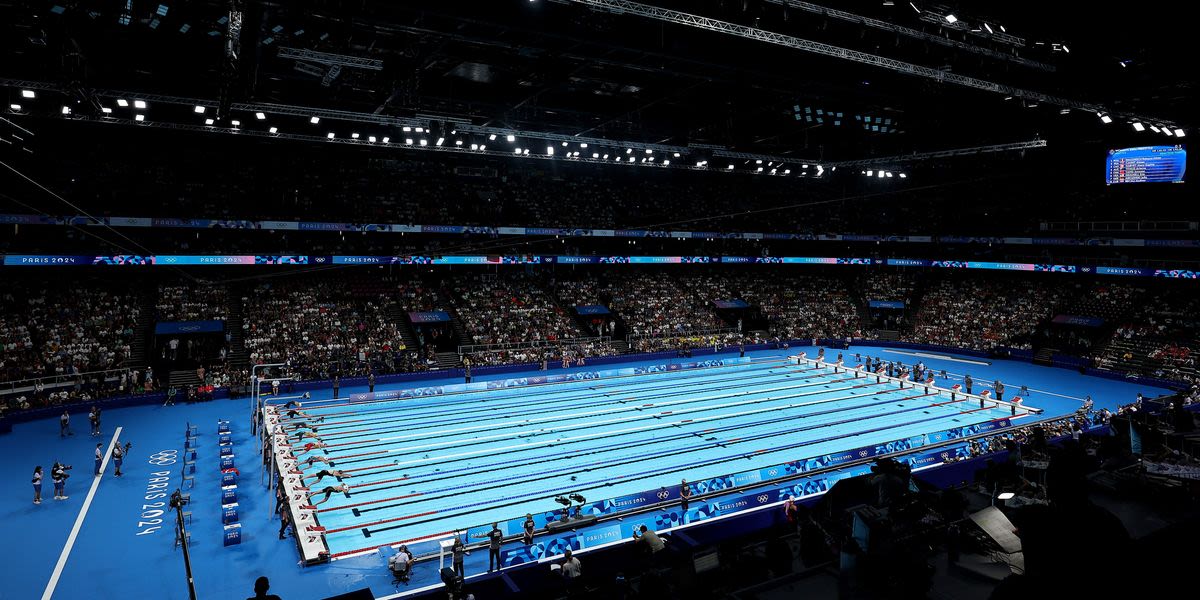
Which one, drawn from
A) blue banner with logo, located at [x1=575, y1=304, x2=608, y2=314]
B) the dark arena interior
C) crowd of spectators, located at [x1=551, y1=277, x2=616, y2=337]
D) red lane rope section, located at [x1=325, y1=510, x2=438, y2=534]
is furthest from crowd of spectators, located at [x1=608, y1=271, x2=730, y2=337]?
red lane rope section, located at [x1=325, y1=510, x2=438, y2=534]

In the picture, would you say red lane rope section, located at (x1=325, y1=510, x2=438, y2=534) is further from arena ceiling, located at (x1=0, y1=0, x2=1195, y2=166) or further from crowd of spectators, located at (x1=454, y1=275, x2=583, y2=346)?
crowd of spectators, located at (x1=454, y1=275, x2=583, y2=346)

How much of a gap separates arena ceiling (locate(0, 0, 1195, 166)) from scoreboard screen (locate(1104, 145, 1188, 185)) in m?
6.30

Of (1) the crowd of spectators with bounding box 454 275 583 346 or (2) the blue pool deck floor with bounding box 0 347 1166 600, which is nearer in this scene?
(2) the blue pool deck floor with bounding box 0 347 1166 600

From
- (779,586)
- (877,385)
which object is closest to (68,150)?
(779,586)

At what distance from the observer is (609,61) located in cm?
1945

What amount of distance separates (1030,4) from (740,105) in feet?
44.4

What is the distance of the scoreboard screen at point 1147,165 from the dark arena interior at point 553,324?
162 millimetres

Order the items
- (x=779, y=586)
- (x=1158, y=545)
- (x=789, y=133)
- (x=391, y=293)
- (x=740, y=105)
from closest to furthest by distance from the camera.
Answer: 1. (x=1158, y=545)
2. (x=779, y=586)
3. (x=740, y=105)
4. (x=789, y=133)
5. (x=391, y=293)

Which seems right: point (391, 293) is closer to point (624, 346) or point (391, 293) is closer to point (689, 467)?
point (624, 346)

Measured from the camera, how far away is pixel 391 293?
1599 inches

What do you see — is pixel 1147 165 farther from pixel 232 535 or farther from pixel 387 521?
pixel 232 535

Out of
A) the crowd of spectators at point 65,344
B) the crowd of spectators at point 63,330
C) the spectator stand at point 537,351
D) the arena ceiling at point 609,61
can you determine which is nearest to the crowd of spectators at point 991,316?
the arena ceiling at point 609,61

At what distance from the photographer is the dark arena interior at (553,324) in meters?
10.5

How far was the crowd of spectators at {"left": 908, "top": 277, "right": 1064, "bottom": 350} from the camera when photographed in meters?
43.5
